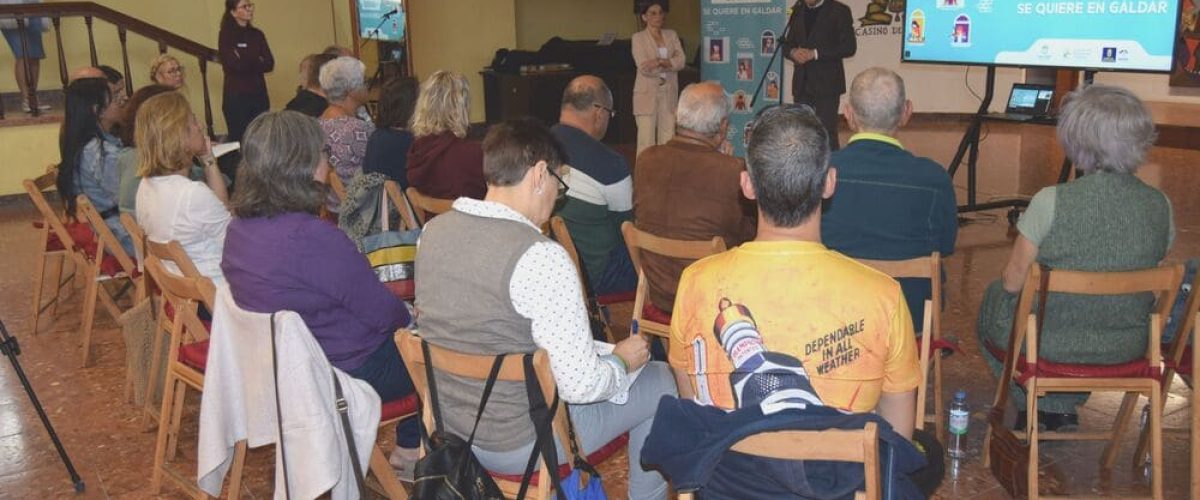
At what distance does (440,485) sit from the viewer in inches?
89.1

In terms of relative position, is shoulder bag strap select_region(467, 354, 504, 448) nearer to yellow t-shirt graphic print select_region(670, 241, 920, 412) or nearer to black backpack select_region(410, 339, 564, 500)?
black backpack select_region(410, 339, 564, 500)

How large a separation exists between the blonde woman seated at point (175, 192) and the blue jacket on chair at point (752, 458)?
7.80 ft

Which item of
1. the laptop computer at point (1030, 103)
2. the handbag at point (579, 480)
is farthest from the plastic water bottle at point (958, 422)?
the laptop computer at point (1030, 103)

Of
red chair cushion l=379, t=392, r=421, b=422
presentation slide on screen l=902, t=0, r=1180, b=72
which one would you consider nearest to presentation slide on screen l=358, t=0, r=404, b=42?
presentation slide on screen l=902, t=0, r=1180, b=72

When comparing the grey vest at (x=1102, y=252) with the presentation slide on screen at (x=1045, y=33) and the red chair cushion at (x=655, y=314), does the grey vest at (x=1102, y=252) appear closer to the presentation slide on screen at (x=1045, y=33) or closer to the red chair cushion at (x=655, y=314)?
the red chair cushion at (x=655, y=314)

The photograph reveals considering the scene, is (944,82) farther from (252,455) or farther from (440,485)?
(440,485)

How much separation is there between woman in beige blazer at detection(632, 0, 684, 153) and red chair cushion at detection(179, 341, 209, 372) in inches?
202

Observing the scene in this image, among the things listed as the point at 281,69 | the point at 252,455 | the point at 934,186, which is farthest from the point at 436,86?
the point at 281,69

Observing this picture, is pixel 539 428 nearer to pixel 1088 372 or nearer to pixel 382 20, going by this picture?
pixel 1088 372

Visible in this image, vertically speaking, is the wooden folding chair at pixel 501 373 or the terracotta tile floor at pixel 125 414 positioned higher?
the wooden folding chair at pixel 501 373

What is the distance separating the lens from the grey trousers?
7.95 feet

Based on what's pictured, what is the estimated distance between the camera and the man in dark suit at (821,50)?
7094 millimetres

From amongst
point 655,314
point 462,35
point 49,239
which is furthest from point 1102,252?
point 462,35

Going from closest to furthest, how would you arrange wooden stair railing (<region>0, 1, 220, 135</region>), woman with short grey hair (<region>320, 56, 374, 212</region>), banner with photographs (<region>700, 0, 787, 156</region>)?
woman with short grey hair (<region>320, 56, 374, 212</region>)
wooden stair railing (<region>0, 1, 220, 135</region>)
banner with photographs (<region>700, 0, 787, 156</region>)
